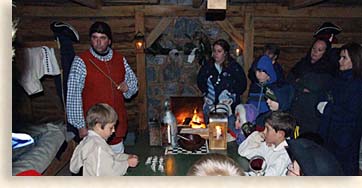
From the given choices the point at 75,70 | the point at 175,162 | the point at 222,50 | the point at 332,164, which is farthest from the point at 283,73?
the point at 75,70

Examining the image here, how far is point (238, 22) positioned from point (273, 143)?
0.52 m

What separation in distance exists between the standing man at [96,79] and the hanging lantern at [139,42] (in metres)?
0.10

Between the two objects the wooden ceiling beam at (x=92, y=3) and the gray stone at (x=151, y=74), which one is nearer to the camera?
the wooden ceiling beam at (x=92, y=3)

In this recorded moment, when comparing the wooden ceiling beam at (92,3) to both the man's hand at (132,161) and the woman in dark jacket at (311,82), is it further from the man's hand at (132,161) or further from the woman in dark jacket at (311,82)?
the woman in dark jacket at (311,82)

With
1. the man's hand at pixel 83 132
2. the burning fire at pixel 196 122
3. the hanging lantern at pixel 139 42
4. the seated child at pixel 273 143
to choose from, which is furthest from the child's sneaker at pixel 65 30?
the seated child at pixel 273 143

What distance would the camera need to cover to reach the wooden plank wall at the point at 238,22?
171 cm

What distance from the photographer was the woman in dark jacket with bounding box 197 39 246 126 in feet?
5.89

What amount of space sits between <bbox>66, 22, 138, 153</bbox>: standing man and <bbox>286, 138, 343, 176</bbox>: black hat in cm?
69

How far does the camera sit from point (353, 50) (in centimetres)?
171

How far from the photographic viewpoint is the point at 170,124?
5.83 ft

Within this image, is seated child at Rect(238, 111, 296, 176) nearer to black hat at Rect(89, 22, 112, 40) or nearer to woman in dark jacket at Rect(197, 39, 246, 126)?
woman in dark jacket at Rect(197, 39, 246, 126)

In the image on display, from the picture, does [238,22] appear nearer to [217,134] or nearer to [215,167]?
[217,134]

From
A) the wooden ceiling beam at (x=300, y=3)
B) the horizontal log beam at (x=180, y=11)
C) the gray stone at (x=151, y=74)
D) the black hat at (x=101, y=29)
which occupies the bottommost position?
the gray stone at (x=151, y=74)

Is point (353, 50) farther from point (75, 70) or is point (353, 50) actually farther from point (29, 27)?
point (29, 27)
